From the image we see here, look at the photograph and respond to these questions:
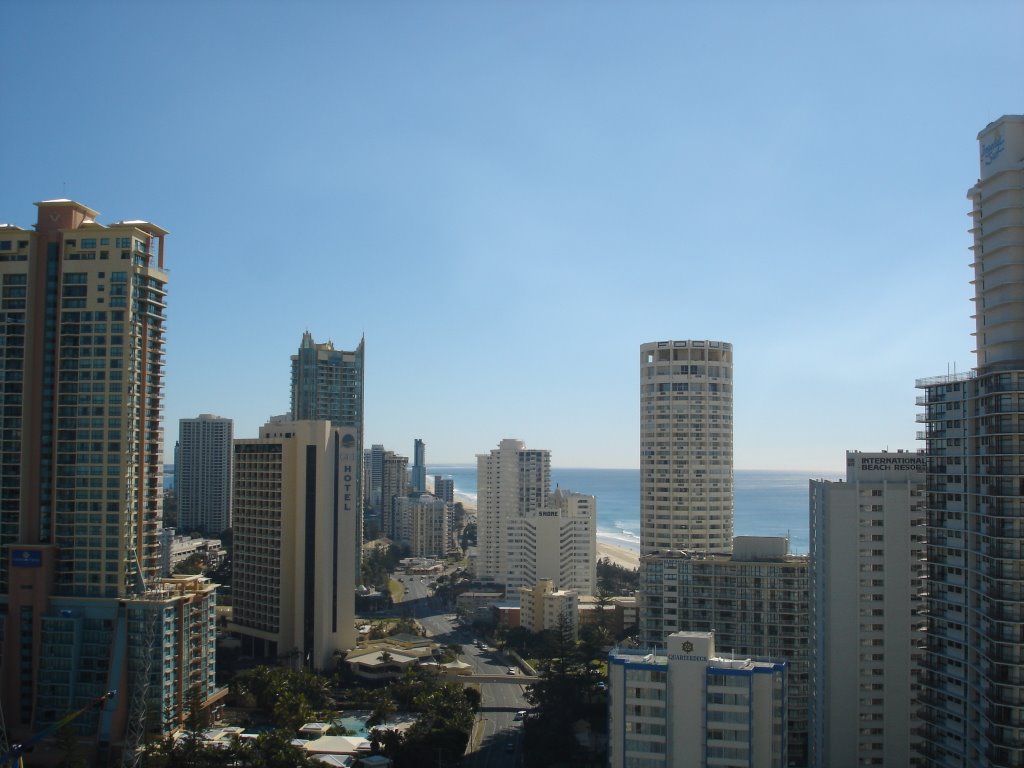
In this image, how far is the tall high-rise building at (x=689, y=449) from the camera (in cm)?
5031

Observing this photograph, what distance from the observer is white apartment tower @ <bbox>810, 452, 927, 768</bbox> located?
1182 inches

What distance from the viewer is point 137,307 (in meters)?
35.2

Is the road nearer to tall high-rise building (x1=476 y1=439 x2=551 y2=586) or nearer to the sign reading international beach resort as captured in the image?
tall high-rise building (x1=476 y1=439 x2=551 y2=586)

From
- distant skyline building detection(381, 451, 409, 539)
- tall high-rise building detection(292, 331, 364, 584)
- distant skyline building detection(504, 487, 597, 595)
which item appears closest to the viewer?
distant skyline building detection(504, 487, 597, 595)

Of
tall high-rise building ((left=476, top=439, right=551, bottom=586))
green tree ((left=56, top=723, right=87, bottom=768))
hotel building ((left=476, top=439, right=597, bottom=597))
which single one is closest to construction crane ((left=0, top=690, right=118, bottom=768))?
green tree ((left=56, top=723, right=87, bottom=768))

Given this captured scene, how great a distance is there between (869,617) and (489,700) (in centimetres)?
1952

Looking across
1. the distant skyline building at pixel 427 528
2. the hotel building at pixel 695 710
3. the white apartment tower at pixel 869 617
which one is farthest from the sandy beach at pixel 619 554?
the hotel building at pixel 695 710

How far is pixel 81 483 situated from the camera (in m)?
34.4

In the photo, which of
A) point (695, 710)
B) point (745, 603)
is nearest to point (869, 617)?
point (745, 603)

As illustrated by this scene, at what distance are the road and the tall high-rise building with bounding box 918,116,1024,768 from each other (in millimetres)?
16525

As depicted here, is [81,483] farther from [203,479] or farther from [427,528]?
[203,479]

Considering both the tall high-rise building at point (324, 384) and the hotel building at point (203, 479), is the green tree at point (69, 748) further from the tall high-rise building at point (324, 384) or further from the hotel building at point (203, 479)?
the hotel building at point (203, 479)

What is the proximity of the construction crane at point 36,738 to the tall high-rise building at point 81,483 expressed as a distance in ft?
3.56

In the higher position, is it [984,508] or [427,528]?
[984,508]
